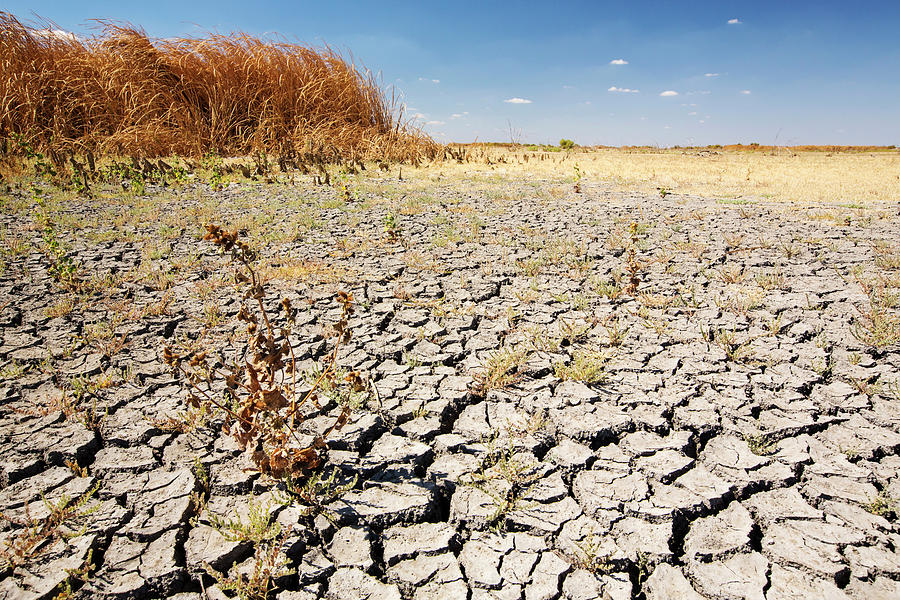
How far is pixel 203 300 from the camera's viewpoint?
2885 millimetres

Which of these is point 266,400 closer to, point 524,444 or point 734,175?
point 524,444

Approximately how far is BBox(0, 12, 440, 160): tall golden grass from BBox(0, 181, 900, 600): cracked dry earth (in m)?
5.40

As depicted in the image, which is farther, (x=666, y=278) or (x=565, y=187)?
(x=565, y=187)

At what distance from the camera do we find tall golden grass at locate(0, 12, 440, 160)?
7.29 metres

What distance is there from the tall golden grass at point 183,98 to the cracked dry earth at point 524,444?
5.40m

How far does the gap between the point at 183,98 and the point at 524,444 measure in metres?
8.62

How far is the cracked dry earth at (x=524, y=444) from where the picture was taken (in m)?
1.32

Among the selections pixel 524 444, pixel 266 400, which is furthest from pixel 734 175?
pixel 266 400

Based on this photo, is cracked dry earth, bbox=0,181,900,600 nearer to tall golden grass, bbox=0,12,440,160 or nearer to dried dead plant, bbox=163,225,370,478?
dried dead plant, bbox=163,225,370,478

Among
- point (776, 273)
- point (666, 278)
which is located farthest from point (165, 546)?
point (776, 273)

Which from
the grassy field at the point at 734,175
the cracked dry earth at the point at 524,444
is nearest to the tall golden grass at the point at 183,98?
the grassy field at the point at 734,175

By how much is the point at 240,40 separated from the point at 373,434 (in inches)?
352

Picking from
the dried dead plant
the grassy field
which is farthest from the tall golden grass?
the dried dead plant

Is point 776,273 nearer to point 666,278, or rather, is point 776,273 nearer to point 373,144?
point 666,278
